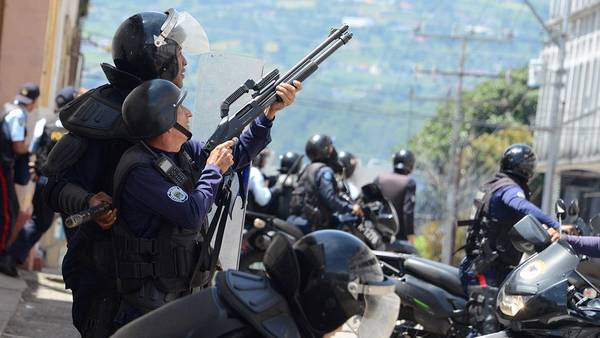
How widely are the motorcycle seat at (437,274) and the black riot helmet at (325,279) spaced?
578 centimetres

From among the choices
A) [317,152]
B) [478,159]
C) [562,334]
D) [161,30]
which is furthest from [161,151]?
[478,159]

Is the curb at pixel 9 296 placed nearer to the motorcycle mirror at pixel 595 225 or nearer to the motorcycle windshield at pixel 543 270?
the motorcycle windshield at pixel 543 270

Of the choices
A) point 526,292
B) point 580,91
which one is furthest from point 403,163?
point 580,91

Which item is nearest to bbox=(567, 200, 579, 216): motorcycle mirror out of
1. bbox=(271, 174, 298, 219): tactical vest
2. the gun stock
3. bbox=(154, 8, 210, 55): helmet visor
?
the gun stock

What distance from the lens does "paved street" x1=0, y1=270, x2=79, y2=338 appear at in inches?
367

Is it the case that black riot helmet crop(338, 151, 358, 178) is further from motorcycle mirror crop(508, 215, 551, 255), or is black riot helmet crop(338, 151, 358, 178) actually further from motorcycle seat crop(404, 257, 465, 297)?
motorcycle mirror crop(508, 215, 551, 255)

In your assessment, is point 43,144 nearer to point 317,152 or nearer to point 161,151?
point 317,152

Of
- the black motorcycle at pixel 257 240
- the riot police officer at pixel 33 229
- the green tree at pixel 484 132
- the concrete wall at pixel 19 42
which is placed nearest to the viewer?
the riot police officer at pixel 33 229

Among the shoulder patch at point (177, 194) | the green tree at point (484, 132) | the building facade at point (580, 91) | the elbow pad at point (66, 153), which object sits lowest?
the green tree at point (484, 132)

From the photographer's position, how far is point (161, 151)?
5.61 meters

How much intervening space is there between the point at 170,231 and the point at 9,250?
7136mm

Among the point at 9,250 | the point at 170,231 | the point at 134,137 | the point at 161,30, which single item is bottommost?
the point at 9,250

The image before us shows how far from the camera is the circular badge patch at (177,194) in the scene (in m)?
5.43

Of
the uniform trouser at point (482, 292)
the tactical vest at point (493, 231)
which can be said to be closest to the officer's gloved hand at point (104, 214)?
the uniform trouser at point (482, 292)
